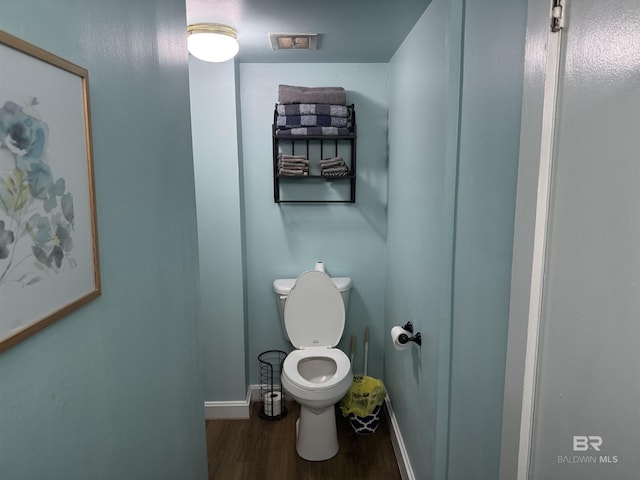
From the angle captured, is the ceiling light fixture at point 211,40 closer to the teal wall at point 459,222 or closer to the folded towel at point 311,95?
the folded towel at point 311,95

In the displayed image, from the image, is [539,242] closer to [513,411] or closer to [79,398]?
[513,411]

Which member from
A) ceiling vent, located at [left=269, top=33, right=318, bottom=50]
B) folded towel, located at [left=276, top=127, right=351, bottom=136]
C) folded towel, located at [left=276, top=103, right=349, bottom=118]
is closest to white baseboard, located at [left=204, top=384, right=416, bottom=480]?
folded towel, located at [left=276, top=127, right=351, bottom=136]

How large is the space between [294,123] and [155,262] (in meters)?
1.50

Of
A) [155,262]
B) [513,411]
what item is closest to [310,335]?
[155,262]

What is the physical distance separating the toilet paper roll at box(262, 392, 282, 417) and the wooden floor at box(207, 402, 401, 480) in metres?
0.05

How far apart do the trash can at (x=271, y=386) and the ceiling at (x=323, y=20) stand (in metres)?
1.94

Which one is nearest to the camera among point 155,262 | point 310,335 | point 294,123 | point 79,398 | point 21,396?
point 21,396

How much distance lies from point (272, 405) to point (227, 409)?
0.30 meters

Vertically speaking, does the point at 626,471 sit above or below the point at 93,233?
below

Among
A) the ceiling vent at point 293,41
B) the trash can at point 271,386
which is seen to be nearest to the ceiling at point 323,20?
the ceiling vent at point 293,41

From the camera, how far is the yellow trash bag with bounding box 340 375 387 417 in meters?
2.53

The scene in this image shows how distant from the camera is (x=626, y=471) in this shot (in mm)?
693

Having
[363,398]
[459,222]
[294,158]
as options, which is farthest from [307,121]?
[363,398]

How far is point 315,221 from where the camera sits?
279 centimetres
